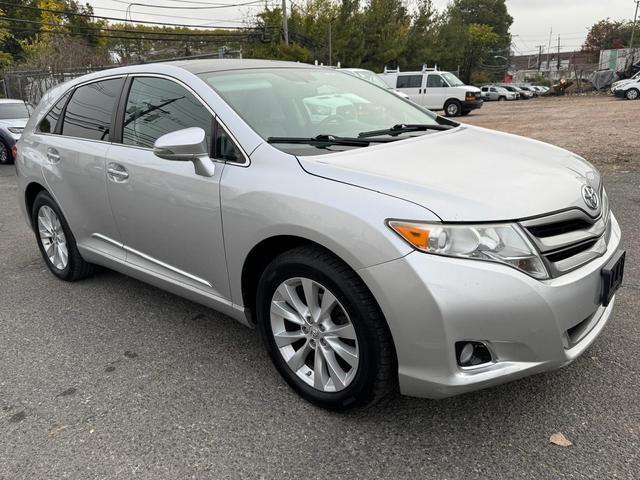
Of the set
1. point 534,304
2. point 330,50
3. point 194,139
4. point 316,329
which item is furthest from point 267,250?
point 330,50

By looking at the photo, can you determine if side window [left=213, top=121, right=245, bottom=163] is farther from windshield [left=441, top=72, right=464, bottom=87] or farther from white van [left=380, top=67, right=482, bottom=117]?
windshield [left=441, top=72, right=464, bottom=87]

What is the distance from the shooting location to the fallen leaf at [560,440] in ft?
7.27

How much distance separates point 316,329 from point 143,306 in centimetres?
187

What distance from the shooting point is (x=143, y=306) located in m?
3.82

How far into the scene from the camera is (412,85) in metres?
23.1

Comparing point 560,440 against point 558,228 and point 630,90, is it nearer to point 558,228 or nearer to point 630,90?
point 558,228

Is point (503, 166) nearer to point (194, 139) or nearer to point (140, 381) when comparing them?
Result: point (194, 139)

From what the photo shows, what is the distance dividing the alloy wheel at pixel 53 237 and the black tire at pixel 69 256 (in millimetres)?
37

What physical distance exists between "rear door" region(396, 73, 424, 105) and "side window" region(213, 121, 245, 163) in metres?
21.3

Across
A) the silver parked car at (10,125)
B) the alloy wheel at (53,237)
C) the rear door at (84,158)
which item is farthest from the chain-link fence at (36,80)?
the rear door at (84,158)

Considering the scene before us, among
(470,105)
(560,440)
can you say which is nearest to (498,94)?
(470,105)

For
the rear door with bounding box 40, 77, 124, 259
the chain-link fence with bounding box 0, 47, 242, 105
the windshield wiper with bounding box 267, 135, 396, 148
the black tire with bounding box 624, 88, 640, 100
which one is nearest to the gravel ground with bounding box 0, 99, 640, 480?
the rear door with bounding box 40, 77, 124, 259

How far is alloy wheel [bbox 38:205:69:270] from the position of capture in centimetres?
422

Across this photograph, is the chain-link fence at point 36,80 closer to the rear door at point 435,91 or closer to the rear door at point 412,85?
the rear door at point 412,85
